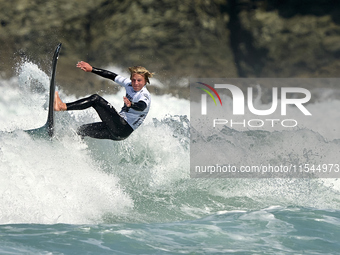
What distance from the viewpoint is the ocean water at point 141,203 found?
3637 millimetres

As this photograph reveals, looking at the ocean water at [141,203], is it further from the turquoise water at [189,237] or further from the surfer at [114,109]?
the surfer at [114,109]

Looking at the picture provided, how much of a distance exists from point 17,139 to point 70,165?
799mm

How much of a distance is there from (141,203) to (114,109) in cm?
124

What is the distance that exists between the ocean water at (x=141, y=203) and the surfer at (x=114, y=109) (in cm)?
39

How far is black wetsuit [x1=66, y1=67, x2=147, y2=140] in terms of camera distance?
533cm

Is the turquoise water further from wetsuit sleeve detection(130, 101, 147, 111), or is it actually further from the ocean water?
wetsuit sleeve detection(130, 101, 147, 111)

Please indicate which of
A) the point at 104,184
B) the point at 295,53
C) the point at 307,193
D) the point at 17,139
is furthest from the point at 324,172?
the point at 295,53

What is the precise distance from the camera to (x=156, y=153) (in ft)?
22.8

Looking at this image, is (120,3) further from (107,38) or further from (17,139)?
(17,139)
